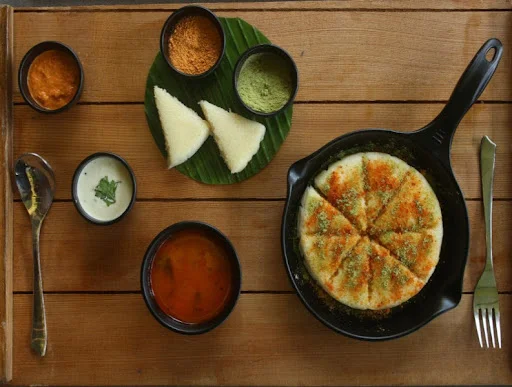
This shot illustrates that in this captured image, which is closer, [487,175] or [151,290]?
[151,290]

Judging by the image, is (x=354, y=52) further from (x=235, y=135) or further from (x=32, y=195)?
(x=32, y=195)

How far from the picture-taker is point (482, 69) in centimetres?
161

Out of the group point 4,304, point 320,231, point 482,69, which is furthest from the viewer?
point 4,304

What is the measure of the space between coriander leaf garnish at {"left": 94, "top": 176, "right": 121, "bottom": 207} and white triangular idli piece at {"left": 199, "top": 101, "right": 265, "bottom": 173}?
0.38 m

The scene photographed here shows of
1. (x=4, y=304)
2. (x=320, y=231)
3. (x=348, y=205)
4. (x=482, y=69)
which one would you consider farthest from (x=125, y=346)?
(x=482, y=69)

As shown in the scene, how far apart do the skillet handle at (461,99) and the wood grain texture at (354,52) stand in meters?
0.21

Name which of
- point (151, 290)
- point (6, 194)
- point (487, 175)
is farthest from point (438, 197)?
point (6, 194)

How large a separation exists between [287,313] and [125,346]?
555mm

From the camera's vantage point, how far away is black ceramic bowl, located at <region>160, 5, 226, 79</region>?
1.75 metres

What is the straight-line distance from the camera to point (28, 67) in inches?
71.1

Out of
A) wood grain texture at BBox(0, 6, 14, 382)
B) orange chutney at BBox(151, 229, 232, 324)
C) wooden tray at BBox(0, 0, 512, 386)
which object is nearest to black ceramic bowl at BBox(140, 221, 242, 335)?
orange chutney at BBox(151, 229, 232, 324)

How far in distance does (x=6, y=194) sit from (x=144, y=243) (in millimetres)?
496

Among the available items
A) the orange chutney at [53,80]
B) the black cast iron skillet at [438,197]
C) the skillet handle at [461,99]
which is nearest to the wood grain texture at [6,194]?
the orange chutney at [53,80]

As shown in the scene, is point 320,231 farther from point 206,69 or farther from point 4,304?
point 4,304
